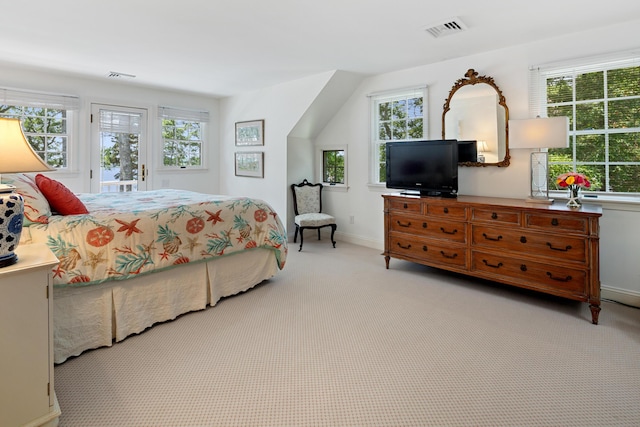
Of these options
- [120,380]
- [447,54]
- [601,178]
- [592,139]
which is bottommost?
[120,380]

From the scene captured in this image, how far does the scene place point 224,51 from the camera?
12.7 feet

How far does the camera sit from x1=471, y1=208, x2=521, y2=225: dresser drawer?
3.05 m

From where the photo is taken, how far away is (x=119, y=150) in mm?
5441

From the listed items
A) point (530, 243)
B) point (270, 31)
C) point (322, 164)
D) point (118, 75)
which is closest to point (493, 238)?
point (530, 243)

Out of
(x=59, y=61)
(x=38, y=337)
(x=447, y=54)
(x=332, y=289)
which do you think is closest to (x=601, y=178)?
(x=447, y=54)

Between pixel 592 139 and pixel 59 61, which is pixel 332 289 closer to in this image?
pixel 592 139

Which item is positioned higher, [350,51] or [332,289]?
[350,51]

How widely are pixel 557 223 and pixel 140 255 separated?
3140mm

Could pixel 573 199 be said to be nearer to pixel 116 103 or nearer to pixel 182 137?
pixel 182 137

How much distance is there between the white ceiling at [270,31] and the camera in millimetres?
2777

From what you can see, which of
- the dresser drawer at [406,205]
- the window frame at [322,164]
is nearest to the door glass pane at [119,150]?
the window frame at [322,164]

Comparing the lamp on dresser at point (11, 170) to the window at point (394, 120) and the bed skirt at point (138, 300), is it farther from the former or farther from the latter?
the window at point (394, 120)

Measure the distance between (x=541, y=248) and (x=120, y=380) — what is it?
311 cm

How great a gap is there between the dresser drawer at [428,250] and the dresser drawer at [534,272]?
14 cm
